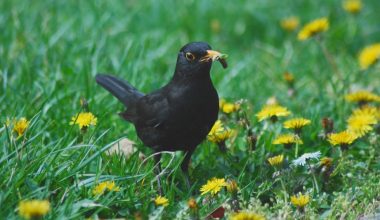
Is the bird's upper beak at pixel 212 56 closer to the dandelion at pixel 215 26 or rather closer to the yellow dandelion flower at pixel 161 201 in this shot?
the yellow dandelion flower at pixel 161 201

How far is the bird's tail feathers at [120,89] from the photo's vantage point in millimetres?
4660

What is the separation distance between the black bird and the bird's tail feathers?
1.48ft

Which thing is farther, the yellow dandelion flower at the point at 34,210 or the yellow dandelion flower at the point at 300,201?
the yellow dandelion flower at the point at 300,201

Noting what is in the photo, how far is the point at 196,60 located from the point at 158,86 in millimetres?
1501

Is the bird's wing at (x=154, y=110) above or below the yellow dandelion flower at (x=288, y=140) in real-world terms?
above

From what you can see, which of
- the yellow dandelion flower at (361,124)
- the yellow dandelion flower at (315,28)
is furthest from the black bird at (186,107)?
the yellow dandelion flower at (315,28)

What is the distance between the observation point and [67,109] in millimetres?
4848

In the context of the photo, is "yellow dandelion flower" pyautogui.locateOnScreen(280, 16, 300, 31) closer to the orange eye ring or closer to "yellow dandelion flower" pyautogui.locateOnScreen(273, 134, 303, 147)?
"yellow dandelion flower" pyautogui.locateOnScreen(273, 134, 303, 147)

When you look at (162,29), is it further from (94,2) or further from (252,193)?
(252,193)

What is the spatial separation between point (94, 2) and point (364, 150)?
10.3 ft

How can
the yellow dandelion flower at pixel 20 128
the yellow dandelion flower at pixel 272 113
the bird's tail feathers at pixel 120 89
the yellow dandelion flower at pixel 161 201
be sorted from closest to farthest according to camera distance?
the yellow dandelion flower at pixel 161 201, the yellow dandelion flower at pixel 20 128, the yellow dandelion flower at pixel 272 113, the bird's tail feathers at pixel 120 89

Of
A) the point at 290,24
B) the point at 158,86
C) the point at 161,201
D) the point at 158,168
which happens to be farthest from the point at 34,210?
the point at 290,24

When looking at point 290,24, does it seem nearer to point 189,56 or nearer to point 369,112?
point 369,112

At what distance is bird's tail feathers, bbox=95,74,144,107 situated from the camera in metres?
4.66
